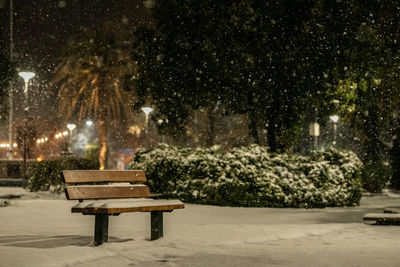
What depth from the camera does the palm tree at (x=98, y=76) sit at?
3740 centimetres

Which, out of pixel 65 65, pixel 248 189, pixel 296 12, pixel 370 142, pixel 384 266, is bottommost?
pixel 384 266

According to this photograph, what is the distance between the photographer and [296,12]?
54.3 ft

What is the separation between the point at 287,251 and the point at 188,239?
4.74 feet

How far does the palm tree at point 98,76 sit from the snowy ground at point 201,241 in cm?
2616

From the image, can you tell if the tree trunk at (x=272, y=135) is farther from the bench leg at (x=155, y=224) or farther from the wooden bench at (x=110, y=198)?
the bench leg at (x=155, y=224)

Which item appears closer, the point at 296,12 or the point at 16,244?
the point at 16,244

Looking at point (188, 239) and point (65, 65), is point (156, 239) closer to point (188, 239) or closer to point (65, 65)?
point (188, 239)

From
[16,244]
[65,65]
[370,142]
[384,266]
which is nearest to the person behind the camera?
[384,266]

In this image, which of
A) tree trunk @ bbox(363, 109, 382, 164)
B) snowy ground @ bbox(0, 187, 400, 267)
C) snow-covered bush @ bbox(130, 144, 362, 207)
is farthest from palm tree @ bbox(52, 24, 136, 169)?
snowy ground @ bbox(0, 187, 400, 267)

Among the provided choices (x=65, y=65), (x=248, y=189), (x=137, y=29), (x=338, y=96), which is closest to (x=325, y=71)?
(x=338, y=96)

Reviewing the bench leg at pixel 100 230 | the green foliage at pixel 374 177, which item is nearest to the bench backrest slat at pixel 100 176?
the bench leg at pixel 100 230

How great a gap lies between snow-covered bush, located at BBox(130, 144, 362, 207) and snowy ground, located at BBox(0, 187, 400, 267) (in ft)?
6.91

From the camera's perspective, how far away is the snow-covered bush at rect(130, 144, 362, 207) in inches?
551

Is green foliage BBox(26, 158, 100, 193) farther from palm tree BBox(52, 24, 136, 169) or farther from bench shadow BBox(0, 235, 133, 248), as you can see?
palm tree BBox(52, 24, 136, 169)
